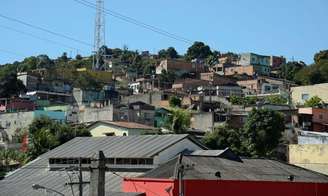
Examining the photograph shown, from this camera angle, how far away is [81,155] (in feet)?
151

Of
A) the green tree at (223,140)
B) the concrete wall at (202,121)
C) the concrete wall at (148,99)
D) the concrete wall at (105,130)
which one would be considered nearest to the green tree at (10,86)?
the concrete wall at (148,99)

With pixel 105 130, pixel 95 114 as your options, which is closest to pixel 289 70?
pixel 95 114

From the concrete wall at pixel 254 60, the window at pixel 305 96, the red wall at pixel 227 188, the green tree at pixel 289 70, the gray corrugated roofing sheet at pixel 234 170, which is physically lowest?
the red wall at pixel 227 188

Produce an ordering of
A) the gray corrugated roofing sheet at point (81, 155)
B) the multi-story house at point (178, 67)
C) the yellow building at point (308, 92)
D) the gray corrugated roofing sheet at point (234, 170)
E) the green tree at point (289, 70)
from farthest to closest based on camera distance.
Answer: the multi-story house at point (178, 67) < the green tree at point (289, 70) < the yellow building at point (308, 92) < the gray corrugated roofing sheet at point (81, 155) < the gray corrugated roofing sheet at point (234, 170)

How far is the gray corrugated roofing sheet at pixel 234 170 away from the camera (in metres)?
35.9

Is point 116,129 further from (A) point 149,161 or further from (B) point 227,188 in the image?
(B) point 227,188

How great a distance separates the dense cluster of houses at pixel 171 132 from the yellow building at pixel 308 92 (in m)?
0.14

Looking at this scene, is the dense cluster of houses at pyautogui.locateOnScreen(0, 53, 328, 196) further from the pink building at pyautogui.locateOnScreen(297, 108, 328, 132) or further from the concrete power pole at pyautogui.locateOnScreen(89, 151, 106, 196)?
the concrete power pole at pyautogui.locateOnScreen(89, 151, 106, 196)

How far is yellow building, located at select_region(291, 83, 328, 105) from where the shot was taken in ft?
284

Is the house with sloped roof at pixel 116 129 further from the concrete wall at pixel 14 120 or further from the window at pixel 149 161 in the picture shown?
the window at pixel 149 161

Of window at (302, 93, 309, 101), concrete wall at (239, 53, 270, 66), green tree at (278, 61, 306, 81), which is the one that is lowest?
window at (302, 93, 309, 101)

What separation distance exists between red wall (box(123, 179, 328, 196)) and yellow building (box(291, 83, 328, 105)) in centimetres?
4884

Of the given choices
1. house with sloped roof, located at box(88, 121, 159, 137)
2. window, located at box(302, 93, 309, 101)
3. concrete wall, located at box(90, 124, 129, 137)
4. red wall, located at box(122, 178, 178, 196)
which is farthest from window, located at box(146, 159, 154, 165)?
window, located at box(302, 93, 309, 101)

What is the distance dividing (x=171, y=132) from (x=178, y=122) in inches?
93.0
